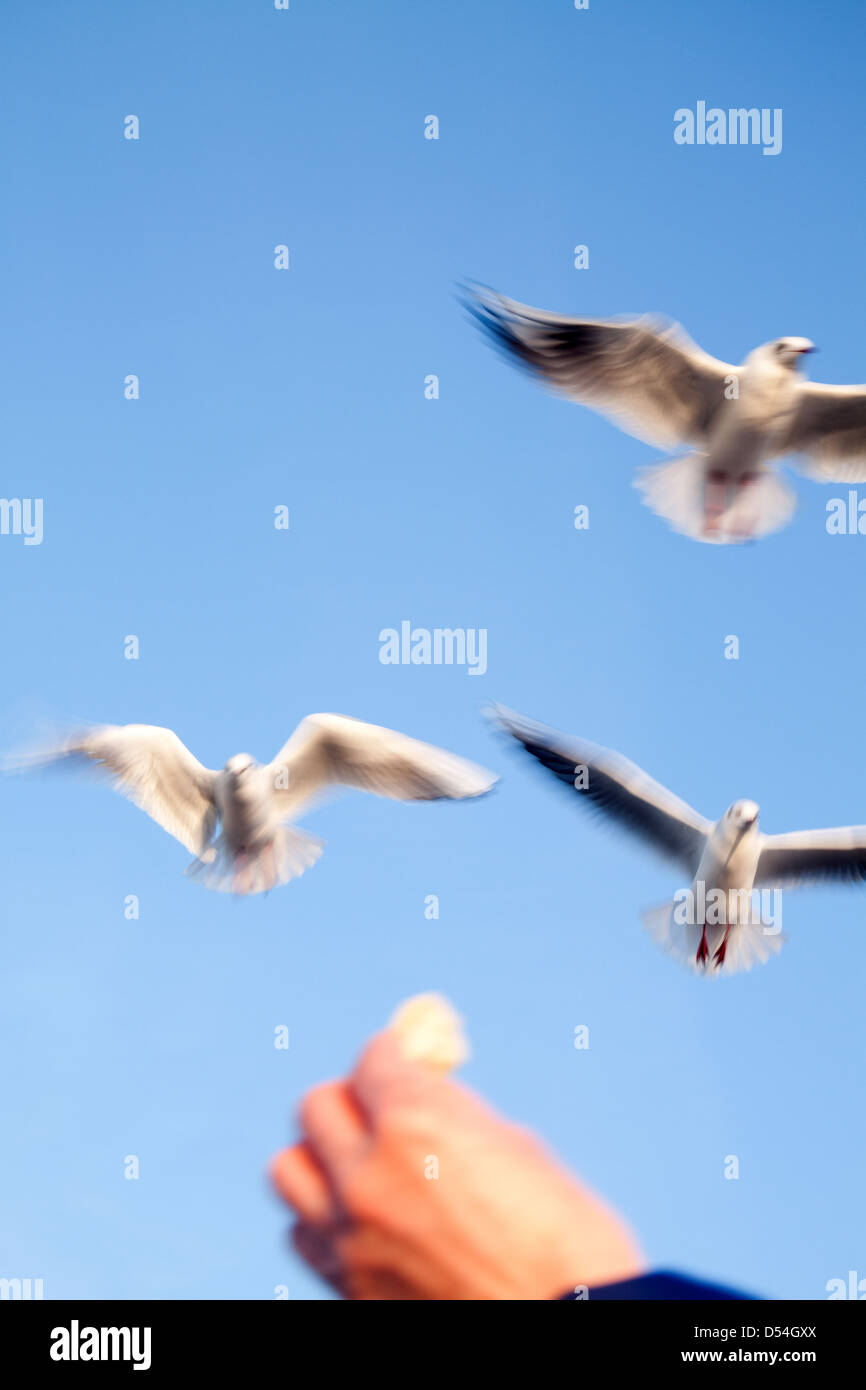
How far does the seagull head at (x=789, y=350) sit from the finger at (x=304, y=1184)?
260cm

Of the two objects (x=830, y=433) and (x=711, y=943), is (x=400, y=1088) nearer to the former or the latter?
(x=711, y=943)

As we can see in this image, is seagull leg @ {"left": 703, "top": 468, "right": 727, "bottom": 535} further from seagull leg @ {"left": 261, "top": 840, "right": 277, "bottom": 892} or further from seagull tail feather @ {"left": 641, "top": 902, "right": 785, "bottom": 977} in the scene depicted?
seagull leg @ {"left": 261, "top": 840, "right": 277, "bottom": 892}

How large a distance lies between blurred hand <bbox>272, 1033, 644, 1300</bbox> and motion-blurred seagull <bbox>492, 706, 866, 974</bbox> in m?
1.31

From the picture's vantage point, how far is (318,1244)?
382 centimetres

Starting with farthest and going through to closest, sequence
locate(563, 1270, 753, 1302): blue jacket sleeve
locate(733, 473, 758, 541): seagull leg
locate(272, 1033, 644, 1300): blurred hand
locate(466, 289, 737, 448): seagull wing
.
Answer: locate(733, 473, 758, 541): seagull leg
locate(466, 289, 737, 448): seagull wing
locate(272, 1033, 644, 1300): blurred hand
locate(563, 1270, 753, 1302): blue jacket sleeve

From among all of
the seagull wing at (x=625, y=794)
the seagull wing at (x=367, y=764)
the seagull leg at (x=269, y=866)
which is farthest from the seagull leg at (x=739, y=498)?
the seagull leg at (x=269, y=866)

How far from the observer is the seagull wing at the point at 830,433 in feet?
16.2

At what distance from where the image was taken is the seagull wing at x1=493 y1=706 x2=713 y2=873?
196 inches

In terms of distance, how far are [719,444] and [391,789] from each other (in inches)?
53.9

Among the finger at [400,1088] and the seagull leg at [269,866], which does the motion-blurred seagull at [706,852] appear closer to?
the seagull leg at [269,866]

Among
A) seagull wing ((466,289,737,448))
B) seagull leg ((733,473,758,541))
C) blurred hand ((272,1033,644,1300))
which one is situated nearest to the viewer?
blurred hand ((272,1033,644,1300))

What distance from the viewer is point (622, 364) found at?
4852 mm

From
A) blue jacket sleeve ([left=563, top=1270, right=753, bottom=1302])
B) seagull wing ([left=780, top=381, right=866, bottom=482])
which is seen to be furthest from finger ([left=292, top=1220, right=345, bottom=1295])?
seagull wing ([left=780, top=381, right=866, bottom=482])
